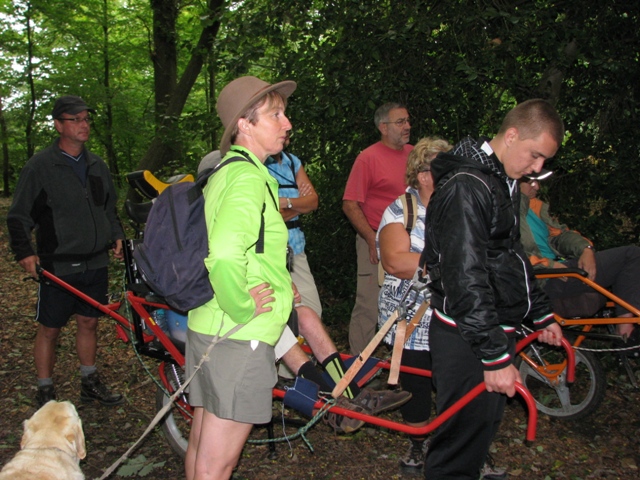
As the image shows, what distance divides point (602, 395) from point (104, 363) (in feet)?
15.5

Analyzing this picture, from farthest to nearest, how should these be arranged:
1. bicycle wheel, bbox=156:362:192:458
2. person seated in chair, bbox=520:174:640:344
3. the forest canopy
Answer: the forest canopy
person seated in chair, bbox=520:174:640:344
bicycle wheel, bbox=156:362:192:458

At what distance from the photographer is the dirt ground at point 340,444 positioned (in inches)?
161

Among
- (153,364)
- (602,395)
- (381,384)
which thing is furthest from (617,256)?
(153,364)

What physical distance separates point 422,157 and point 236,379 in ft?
6.21

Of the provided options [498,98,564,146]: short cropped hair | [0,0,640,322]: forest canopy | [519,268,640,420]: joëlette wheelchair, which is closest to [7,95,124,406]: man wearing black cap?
[0,0,640,322]: forest canopy

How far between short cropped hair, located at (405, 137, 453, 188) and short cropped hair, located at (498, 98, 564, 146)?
0.97m

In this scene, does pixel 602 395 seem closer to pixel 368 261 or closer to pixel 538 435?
pixel 538 435

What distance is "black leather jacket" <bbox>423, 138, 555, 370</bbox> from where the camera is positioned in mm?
2422

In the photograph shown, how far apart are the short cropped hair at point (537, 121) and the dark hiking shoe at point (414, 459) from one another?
2.32 metres

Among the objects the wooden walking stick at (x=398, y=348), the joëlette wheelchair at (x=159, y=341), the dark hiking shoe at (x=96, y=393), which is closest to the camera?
the wooden walking stick at (x=398, y=348)

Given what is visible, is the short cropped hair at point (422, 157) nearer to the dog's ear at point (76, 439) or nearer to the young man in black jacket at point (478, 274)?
the young man in black jacket at point (478, 274)

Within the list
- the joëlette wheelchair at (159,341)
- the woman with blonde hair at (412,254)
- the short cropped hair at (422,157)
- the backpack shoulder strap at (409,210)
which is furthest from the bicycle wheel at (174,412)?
the short cropped hair at (422,157)

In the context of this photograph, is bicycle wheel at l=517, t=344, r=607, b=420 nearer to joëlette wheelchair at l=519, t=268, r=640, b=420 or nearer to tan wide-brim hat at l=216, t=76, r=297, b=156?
joëlette wheelchair at l=519, t=268, r=640, b=420

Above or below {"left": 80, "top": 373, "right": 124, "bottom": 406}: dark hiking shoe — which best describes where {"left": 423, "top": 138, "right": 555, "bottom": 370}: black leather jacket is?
above
